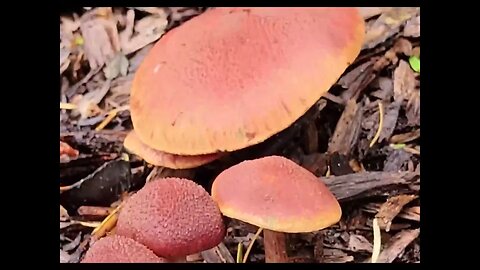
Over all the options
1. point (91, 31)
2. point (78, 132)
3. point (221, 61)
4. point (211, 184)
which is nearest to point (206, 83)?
point (221, 61)

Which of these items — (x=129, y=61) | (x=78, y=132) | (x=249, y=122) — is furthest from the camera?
(x=129, y=61)

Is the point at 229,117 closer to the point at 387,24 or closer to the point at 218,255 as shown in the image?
the point at 218,255

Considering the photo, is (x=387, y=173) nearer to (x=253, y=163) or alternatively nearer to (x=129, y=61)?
(x=253, y=163)

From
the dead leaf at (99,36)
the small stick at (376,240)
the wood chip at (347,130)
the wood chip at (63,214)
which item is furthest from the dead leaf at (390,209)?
the dead leaf at (99,36)

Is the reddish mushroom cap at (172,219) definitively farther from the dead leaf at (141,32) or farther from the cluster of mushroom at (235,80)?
the dead leaf at (141,32)

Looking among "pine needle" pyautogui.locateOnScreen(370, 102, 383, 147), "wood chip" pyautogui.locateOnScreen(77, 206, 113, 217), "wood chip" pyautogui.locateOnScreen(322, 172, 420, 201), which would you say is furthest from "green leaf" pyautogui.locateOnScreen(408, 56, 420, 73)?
"wood chip" pyautogui.locateOnScreen(77, 206, 113, 217)

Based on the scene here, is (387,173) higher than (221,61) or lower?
lower
